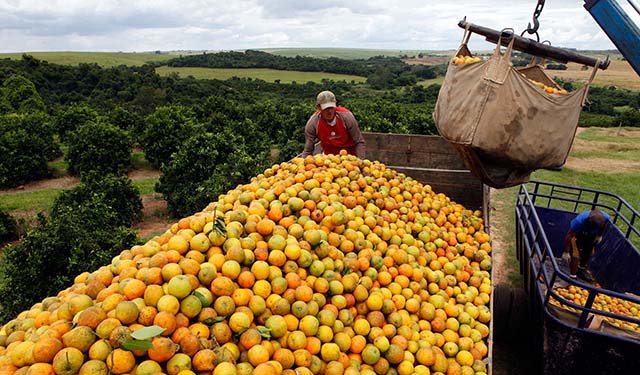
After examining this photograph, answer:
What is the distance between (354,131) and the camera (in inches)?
272

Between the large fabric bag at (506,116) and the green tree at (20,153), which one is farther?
the green tree at (20,153)

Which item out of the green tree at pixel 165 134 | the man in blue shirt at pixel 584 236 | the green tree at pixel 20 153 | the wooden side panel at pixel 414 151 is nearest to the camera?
the man in blue shirt at pixel 584 236

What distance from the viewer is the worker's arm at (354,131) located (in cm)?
680

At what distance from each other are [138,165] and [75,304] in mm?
17855

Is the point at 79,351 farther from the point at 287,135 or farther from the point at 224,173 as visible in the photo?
the point at 287,135

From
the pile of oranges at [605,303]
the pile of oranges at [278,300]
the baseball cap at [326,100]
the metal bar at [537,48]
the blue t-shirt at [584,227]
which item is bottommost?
the pile of oranges at [605,303]

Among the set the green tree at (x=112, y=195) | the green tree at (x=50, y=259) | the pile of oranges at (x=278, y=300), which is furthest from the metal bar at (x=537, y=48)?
the green tree at (x=112, y=195)

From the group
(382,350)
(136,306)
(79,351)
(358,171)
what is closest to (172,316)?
(136,306)

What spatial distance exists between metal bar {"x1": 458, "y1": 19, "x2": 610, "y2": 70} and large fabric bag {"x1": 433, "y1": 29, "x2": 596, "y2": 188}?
17.6 inches

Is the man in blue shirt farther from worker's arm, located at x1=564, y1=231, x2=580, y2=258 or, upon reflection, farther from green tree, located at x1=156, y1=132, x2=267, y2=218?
green tree, located at x1=156, y1=132, x2=267, y2=218

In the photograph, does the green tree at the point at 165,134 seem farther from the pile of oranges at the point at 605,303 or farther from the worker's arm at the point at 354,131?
the pile of oranges at the point at 605,303

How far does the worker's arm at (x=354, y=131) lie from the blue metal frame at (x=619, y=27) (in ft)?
11.7

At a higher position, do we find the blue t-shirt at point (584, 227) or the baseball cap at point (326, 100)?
the baseball cap at point (326, 100)

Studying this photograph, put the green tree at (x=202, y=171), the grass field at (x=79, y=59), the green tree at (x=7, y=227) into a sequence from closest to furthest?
the green tree at (x=7, y=227) → the green tree at (x=202, y=171) → the grass field at (x=79, y=59)
